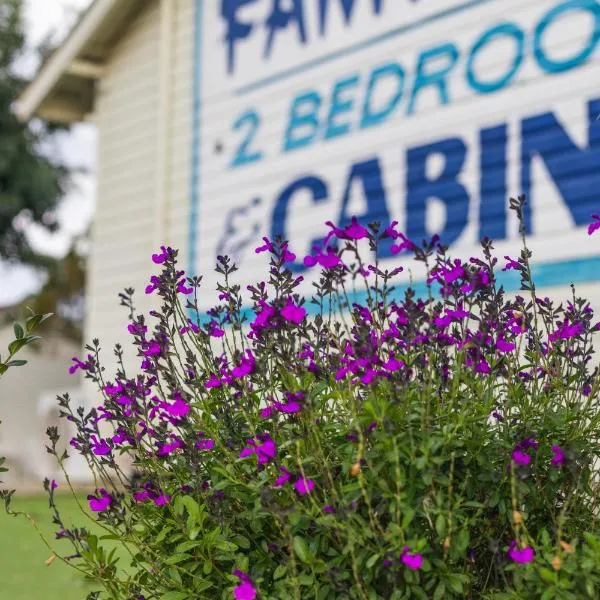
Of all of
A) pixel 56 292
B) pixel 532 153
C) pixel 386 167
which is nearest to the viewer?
pixel 532 153

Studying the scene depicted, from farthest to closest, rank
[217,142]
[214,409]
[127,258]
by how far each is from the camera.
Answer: [127,258]
[217,142]
[214,409]

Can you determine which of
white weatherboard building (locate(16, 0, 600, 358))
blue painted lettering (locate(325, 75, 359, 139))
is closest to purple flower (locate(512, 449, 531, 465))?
white weatherboard building (locate(16, 0, 600, 358))

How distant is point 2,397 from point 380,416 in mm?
25723

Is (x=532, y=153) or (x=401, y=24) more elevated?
(x=401, y=24)

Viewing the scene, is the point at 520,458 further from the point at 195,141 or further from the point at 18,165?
the point at 18,165

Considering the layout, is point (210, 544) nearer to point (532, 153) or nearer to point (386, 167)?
point (532, 153)

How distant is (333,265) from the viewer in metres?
2.50

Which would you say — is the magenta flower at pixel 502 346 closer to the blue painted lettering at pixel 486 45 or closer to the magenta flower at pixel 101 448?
the magenta flower at pixel 101 448

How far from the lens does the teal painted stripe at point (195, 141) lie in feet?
27.3

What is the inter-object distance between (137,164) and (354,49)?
303cm

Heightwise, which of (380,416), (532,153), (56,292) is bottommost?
(380,416)

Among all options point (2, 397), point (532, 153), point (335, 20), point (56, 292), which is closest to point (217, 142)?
point (335, 20)

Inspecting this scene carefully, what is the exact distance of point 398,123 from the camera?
6.85 m

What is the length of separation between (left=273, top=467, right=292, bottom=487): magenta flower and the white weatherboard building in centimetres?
371
